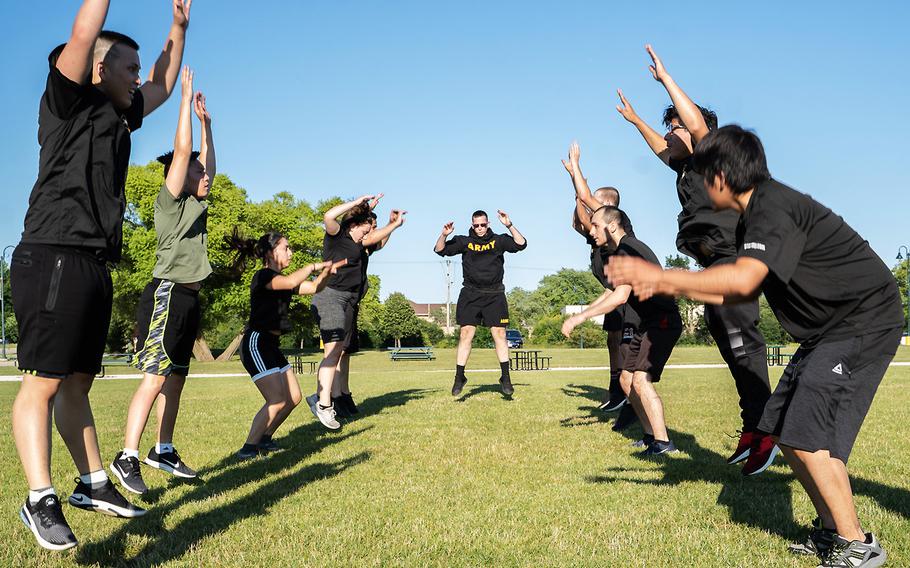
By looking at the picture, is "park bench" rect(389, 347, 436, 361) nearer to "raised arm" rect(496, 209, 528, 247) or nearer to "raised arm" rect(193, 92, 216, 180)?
"raised arm" rect(496, 209, 528, 247)

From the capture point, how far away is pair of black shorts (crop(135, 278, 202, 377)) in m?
5.02

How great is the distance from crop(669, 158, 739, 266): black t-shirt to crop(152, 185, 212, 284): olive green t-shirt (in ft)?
12.1

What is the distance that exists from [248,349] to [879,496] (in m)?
4.88

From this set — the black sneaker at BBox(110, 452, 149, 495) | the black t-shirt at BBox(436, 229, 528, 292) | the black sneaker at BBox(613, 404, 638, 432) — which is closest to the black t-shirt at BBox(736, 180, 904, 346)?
the black sneaker at BBox(110, 452, 149, 495)

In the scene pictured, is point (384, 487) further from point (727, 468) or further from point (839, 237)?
point (839, 237)

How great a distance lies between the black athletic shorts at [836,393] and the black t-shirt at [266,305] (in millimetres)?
4322

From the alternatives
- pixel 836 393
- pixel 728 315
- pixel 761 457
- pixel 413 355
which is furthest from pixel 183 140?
pixel 413 355

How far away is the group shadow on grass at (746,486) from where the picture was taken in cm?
397

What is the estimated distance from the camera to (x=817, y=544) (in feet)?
11.0

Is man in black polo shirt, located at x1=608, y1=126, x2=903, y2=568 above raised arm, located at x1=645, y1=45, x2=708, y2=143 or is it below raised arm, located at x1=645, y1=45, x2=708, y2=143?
below

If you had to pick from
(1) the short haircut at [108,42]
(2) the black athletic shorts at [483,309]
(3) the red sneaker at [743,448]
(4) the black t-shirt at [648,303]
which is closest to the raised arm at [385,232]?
(2) the black athletic shorts at [483,309]

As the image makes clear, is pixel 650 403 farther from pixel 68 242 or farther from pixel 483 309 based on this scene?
pixel 68 242

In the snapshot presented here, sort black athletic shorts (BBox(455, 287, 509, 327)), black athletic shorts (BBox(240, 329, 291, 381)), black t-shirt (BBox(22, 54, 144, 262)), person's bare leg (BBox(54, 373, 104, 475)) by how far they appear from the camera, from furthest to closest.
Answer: black athletic shorts (BBox(455, 287, 509, 327)), black athletic shorts (BBox(240, 329, 291, 381)), person's bare leg (BBox(54, 373, 104, 475)), black t-shirt (BBox(22, 54, 144, 262))

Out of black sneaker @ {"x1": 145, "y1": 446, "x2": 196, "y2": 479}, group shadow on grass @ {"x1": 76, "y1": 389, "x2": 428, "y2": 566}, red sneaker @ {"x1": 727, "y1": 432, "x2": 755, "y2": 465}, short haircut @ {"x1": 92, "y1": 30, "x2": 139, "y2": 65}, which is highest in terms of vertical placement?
short haircut @ {"x1": 92, "y1": 30, "x2": 139, "y2": 65}
